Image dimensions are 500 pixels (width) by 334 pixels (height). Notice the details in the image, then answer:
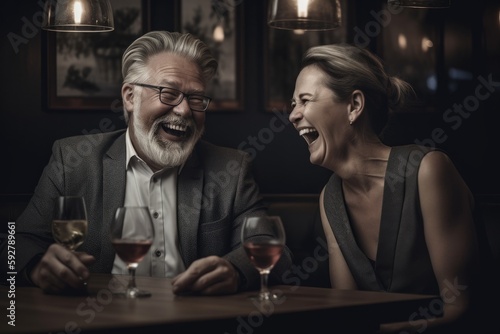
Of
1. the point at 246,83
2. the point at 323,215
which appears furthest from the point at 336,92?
the point at 246,83

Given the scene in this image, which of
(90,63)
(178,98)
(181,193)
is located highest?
(90,63)

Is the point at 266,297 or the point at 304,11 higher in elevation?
the point at 304,11

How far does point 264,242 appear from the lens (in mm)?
1932

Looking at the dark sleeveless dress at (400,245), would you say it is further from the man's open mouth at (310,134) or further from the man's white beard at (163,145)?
the man's white beard at (163,145)

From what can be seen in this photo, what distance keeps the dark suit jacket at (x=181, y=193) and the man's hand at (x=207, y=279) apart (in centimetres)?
82

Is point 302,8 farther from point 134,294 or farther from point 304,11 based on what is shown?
point 134,294

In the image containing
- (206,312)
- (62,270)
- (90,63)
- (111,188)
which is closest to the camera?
(206,312)

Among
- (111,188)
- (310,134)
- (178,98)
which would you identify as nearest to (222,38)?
(178,98)

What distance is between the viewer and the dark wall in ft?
17.0

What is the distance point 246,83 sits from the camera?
18.8 feet

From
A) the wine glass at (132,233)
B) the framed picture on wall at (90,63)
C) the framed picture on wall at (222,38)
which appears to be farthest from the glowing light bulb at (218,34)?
the wine glass at (132,233)

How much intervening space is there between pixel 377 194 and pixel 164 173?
86 cm

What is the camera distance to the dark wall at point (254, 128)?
5.17 metres

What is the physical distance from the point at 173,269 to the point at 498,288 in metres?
1.20
